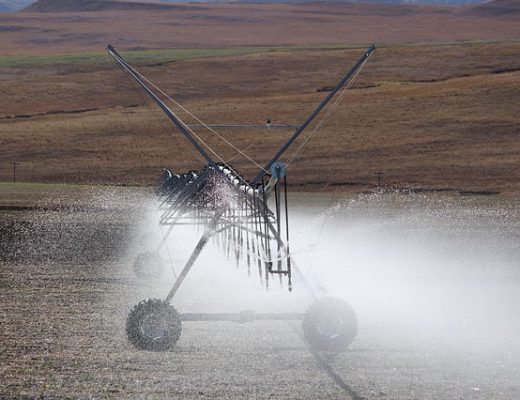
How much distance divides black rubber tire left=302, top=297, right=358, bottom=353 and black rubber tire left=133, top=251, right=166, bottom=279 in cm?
771

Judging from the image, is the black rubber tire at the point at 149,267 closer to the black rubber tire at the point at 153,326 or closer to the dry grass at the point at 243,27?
the black rubber tire at the point at 153,326

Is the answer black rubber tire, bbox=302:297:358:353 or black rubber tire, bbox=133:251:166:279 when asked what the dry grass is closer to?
black rubber tire, bbox=133:251:166:279

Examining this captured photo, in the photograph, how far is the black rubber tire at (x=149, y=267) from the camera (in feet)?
65.2

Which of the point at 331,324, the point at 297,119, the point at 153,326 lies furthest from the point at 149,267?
the point at 297,119

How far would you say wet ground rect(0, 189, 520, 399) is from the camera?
11008 mm

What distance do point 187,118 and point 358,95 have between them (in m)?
15.4

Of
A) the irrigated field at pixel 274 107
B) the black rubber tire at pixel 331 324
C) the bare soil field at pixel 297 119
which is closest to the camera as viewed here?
the black rubber tire at pixel 331 324

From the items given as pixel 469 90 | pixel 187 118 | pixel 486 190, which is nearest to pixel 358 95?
pixel 469 90

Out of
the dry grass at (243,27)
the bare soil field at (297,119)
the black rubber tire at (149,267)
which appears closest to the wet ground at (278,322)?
the black rubber tire at (149,267)

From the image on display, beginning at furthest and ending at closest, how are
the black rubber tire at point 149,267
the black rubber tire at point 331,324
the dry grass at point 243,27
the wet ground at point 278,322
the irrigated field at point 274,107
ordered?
the dry grass at point 243,27, the irrigated field at point 274,107, the black rubber tire at point 149,267, the black rubber tire at point 331,324, the wet ground at point 278,322

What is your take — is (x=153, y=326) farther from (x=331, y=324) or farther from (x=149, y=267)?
(x=149, y=267)

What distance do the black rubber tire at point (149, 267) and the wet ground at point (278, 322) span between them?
287 mm

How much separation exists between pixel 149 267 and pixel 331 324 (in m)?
7.96

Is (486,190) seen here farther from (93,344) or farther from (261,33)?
(261,33)
